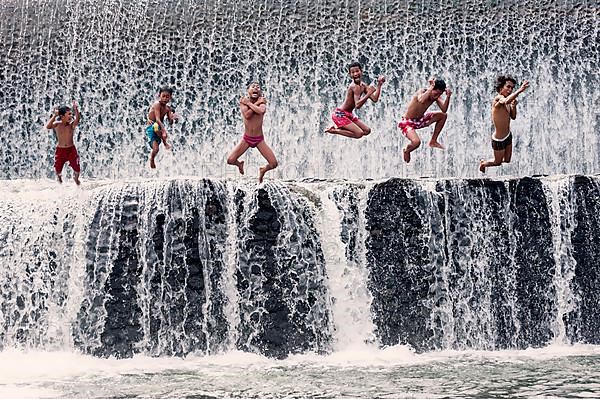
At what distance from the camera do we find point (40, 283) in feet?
39.8

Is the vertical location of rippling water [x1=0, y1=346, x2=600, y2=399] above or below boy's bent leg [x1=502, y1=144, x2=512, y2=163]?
below

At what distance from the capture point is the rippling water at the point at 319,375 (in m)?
8.81

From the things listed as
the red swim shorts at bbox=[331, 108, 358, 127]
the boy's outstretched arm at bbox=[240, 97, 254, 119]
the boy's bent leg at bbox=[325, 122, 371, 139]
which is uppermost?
the boy's outstretched arm at bbox=[240, 97, 254, 119]

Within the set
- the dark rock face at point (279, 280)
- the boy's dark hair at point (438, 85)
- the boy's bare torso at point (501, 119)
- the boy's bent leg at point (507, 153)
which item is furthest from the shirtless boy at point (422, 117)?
the dark rock face at point (279, 280)

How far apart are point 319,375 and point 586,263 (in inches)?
166

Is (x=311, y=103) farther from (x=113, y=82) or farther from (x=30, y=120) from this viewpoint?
(x=30, y=120)

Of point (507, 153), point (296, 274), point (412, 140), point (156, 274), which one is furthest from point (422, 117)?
point (156, 274)

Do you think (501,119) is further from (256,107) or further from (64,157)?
(64,157)

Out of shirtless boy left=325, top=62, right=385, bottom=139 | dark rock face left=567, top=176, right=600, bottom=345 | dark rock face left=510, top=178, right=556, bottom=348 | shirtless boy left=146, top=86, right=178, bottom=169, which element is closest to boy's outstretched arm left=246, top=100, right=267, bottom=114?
shirtless boy left=325, top=62, right=385, bottom=139

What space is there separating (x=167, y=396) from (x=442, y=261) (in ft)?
15.3

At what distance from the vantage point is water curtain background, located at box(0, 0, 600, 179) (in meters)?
17.9

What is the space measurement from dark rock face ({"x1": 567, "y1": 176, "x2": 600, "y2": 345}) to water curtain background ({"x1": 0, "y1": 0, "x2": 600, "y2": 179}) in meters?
5.01

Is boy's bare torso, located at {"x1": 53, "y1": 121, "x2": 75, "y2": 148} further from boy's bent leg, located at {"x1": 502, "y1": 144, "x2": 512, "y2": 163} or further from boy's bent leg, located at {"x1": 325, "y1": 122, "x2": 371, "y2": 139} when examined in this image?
boy's bent leg, located at {"x1": 502, "y1": 144, "x2": 512, "y2": 163}

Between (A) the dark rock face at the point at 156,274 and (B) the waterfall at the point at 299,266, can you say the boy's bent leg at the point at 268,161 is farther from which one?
(A) the dark rock face at the point at 156,274
